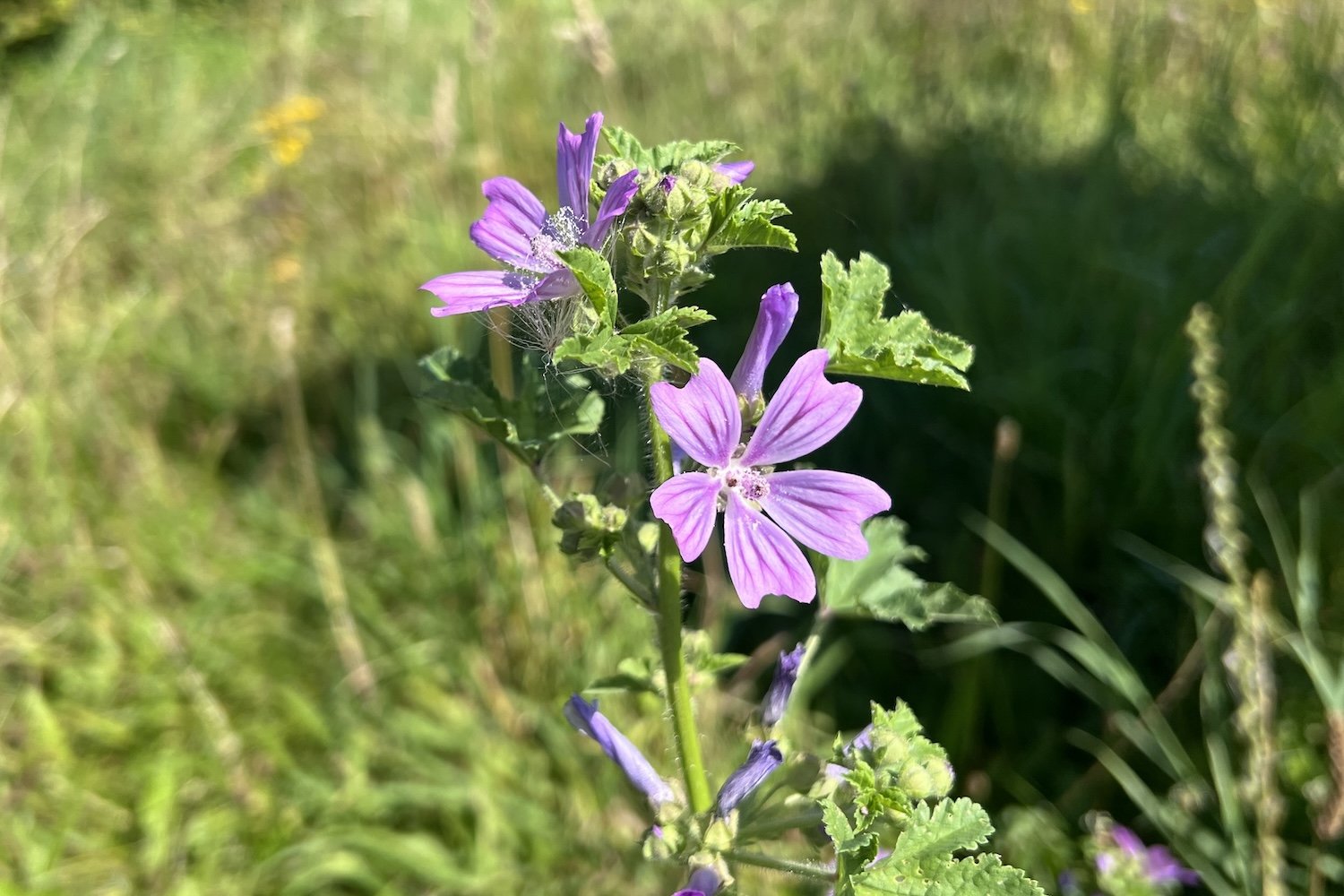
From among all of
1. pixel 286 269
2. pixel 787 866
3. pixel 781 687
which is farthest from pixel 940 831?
pixel 286 269

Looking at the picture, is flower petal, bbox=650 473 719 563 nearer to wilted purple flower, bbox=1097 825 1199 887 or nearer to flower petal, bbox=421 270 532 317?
flower petal, bbox=421 270 532 317

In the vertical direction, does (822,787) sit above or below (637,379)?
below

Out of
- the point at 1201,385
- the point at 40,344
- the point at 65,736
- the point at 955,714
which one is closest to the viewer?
the point at 1201,385

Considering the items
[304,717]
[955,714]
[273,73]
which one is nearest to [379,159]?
[273,73]

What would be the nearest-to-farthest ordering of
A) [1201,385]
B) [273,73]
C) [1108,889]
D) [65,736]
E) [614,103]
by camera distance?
[1201,385] → [1108,889] → [65,736] → [614,103] → [273,73]

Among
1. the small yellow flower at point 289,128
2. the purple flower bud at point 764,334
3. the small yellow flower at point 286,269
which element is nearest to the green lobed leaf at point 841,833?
the purple flower bud at point 764,334

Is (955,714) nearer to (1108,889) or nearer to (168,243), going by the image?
(1108,889)
